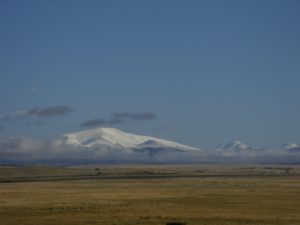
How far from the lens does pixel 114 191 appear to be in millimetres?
91375

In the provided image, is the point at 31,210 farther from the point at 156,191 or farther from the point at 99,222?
the point at 156,191

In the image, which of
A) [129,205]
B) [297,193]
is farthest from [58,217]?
[297,193]

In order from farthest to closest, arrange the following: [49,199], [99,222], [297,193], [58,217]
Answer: [297,193] → [49,199] → [58,217] → [99,222]

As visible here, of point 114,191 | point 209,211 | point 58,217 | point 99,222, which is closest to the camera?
point 99,222

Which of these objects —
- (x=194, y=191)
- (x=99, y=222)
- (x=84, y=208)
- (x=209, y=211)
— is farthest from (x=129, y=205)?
(x=194, y=191)

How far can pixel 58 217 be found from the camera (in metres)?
56.9

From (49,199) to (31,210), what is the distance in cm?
1425

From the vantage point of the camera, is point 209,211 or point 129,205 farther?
point 129,205

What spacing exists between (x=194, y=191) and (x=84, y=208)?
90.6ft

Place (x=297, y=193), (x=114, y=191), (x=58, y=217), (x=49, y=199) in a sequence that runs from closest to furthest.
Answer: (x=58, y=217) → (x=49, y=199) → (x=297, y=193) → (x=114, y=191)

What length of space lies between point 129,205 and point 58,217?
12951 mm

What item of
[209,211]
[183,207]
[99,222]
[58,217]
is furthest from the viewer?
[183,207]

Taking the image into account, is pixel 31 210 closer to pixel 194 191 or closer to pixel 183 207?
pixel 183 207

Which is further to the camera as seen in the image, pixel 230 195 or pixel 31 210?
pixel 230 195
